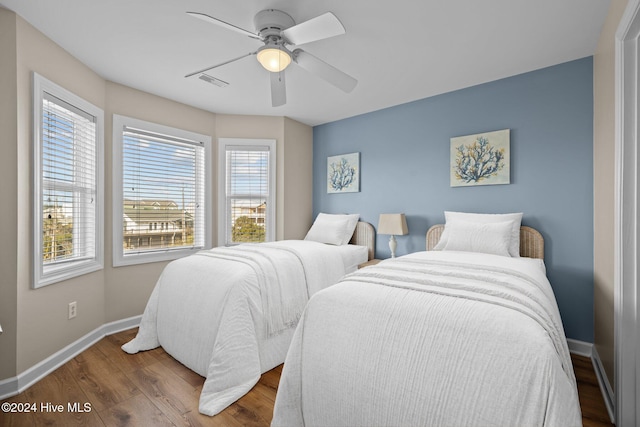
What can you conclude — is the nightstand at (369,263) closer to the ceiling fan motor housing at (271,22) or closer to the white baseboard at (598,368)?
the white baseboard at (598,368)

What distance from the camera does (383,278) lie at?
1617mm

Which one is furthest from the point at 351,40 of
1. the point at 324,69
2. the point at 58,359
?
the point at 58,359

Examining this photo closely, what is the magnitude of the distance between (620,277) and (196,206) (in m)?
3.82

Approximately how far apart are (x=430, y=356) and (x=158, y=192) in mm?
3271

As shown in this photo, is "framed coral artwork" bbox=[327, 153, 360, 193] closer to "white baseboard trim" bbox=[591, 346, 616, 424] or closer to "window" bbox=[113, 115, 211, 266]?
"window" bbox=[113, 115, 211, 266]

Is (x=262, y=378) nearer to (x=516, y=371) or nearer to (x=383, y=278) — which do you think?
(x=383, y=278)

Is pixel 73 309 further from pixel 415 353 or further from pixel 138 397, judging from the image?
pixel 415 353

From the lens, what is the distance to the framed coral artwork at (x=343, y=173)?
13.2ft

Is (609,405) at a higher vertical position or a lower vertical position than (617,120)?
lower

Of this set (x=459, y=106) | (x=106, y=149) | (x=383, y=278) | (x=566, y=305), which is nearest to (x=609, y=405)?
(x=566, y=305)

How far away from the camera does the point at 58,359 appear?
92.8 inches

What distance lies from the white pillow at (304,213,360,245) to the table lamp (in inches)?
19.3

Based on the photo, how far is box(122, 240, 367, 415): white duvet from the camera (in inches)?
76.7

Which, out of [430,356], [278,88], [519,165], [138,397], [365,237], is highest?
[278,88]
